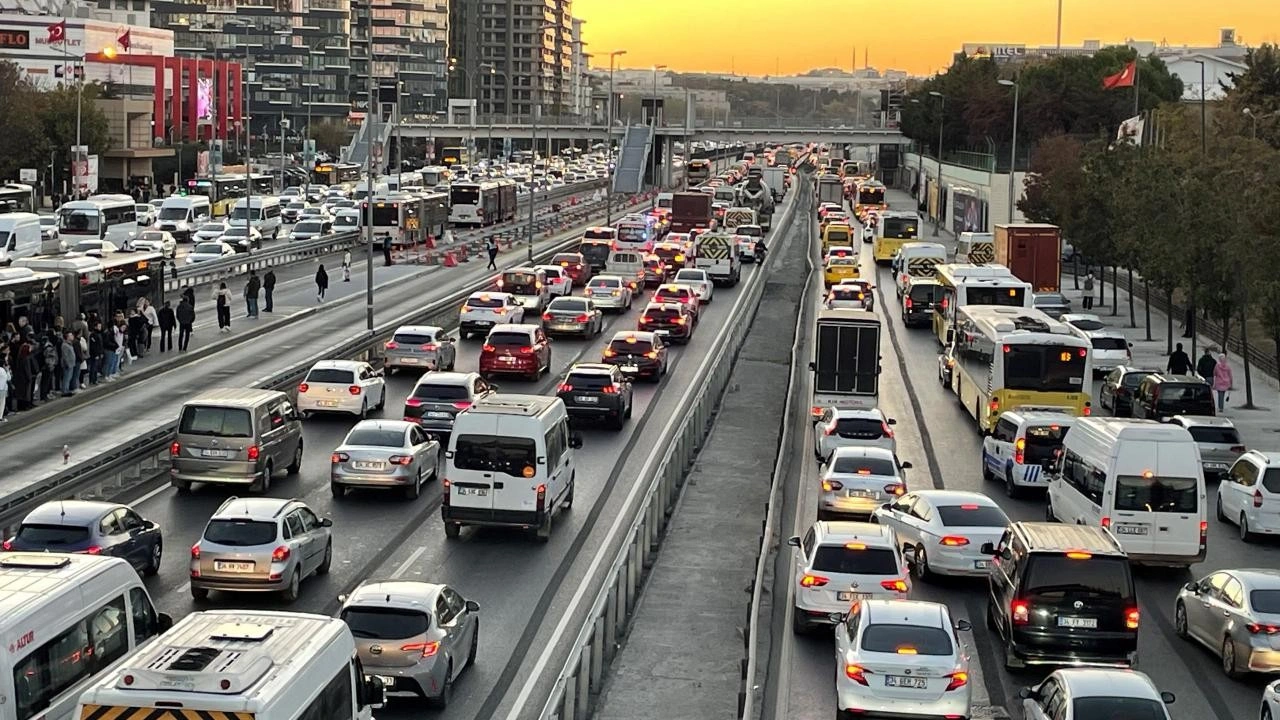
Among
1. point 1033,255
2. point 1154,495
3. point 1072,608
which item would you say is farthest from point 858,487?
point 1033,255

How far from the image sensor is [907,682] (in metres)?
17.9

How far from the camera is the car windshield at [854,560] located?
21.7 meters

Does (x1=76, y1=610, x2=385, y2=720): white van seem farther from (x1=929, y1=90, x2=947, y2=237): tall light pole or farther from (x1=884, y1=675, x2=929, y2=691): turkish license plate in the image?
(x1=929, y1=90, x2=947, y2=237): tall light pole

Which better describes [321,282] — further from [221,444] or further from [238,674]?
[238,674]

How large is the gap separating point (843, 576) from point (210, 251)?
178ft

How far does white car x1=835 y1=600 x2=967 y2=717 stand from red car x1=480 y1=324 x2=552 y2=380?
2617cm

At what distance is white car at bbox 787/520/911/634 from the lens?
2164 cm

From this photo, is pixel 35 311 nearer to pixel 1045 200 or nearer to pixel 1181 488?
pixel 1181 488

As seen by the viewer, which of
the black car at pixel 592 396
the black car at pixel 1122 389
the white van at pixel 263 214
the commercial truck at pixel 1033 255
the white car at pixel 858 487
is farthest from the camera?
the white van at pixel 263 214

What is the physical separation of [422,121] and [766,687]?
586 ft

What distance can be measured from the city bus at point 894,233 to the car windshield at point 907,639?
68096 millimetres

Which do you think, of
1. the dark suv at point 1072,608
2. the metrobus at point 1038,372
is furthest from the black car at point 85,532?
the metrobus at point 1038,372

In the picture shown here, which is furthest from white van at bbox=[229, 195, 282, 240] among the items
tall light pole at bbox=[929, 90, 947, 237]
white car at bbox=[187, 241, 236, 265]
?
tall light pole at bbox=[929, 90, 947, 237]

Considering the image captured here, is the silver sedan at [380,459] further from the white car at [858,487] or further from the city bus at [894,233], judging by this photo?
the city bus at [894,233]
